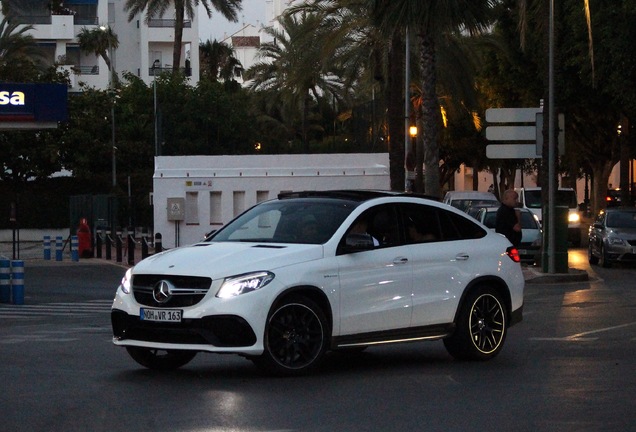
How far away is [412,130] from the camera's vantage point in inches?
1853

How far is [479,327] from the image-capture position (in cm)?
1269

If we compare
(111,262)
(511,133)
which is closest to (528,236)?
(511,133)

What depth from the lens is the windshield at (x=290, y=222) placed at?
11805 mm

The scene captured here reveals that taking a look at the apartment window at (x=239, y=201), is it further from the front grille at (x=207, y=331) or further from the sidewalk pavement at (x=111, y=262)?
the front grille at (x=207, y=331)

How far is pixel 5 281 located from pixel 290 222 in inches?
455

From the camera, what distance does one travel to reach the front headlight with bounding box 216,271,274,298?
425 inches

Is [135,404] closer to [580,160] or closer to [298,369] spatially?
[298,369]

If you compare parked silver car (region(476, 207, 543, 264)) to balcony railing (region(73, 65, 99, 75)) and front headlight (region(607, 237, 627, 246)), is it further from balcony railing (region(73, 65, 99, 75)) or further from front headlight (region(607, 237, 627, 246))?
balcony railing (region(73, 65, 99, 75))

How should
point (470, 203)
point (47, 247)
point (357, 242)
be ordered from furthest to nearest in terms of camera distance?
point (470, 203) → point (47, 247) → point (357, 242)

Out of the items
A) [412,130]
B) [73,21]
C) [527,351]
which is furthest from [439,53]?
[73,21]

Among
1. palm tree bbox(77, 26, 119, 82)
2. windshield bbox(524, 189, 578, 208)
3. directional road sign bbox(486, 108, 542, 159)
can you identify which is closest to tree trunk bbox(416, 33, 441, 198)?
directional road sign bbox(486, 108, 542, 159)

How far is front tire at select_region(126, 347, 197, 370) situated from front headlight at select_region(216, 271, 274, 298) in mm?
1258

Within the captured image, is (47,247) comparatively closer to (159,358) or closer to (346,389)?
(159,358)

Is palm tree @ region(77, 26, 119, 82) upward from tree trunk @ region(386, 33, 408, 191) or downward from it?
upward
